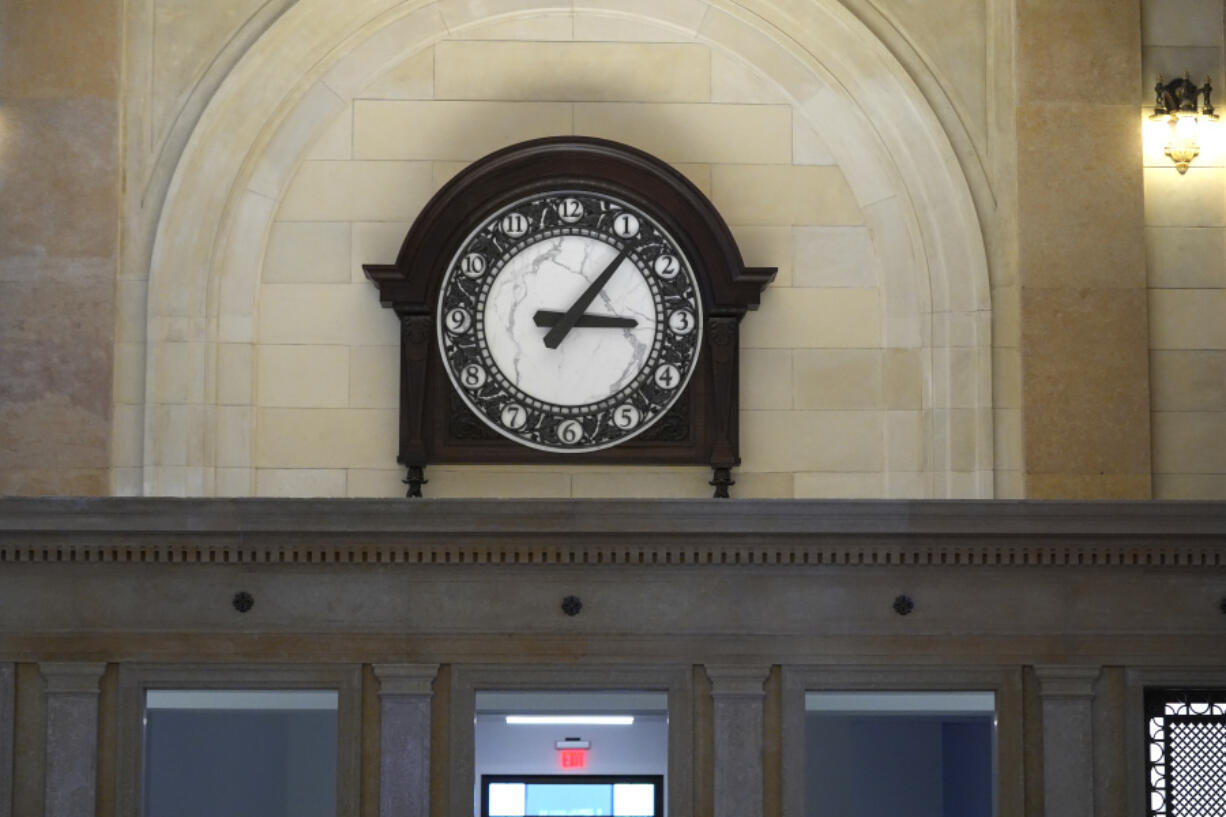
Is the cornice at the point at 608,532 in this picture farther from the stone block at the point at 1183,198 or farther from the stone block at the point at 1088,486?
the stone block at the point at 1183,198

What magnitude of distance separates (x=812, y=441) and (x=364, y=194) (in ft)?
8.72

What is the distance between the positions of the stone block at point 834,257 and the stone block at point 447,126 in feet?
4.56

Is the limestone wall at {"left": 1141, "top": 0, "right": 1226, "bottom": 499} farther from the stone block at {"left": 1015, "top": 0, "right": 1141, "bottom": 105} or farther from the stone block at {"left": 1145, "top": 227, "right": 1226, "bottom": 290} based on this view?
the stone block at {"left": 1015, "top": 0, "right": 1141, "bottom": 105}

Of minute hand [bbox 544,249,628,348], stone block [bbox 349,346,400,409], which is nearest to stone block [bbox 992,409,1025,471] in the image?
minute hand [bbox 544,249,628,348]

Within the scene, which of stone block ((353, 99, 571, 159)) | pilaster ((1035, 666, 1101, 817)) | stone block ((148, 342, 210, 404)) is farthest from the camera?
stone block ((353, 99, 571, 159))

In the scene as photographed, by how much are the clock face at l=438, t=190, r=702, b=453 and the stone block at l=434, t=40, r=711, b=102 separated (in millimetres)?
632

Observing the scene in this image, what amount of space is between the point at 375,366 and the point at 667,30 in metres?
2.35

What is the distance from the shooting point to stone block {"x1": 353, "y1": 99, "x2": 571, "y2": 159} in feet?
31.4

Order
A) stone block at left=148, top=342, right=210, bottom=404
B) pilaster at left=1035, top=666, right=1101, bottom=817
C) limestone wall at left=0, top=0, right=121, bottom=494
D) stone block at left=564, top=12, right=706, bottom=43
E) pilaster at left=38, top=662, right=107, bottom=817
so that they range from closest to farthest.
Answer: pilaster at left=38, top=662, right=107, bottom=817
pilaster at left=1035, top=666, right=1101, bottom=817
limestone wall at left=0, top=0, right=121, bottom=494
stone block at left=148, top=342, right=210, bottom=404
stone block at left=564, top=12, right=706, bottom=43

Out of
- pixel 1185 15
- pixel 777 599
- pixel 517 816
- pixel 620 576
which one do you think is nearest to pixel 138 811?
pixel 517 816

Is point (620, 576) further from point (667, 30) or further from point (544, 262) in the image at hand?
point (667, 30)

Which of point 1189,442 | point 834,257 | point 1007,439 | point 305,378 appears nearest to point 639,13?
point 834,257

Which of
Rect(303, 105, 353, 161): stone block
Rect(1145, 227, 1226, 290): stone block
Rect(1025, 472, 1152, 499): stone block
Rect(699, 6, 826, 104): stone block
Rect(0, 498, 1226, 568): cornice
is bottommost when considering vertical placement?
Rect(0, 498, 1226, 568): cornice

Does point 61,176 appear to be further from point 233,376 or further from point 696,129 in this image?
point 696,129
